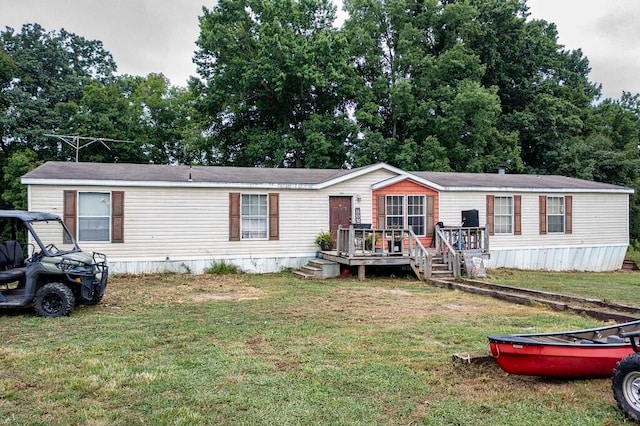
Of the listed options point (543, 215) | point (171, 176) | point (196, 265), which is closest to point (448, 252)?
point (543, 215)

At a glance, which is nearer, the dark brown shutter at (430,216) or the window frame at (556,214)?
the dark brown shutter at (430,216)

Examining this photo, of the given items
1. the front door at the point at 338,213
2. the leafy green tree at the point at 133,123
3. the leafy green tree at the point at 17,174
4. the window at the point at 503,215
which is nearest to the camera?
the front door at the point at 338,213

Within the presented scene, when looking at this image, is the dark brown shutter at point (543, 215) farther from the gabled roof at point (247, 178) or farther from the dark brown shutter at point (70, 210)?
the dark brown shutter at point (70, 210)

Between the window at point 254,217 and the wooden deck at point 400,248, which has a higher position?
the window at point 254,217

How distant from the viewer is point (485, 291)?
10734 millimetres

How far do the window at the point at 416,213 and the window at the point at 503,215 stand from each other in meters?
2.92

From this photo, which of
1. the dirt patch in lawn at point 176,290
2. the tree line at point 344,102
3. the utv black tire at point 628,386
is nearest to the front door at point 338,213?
the dirt patch in lawn at point 176,290

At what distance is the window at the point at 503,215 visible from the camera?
17156 mm

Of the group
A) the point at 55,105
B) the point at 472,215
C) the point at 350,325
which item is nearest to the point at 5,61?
the point at 55,105

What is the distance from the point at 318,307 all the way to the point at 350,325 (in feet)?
5.53

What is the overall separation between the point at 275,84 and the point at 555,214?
1470 cm

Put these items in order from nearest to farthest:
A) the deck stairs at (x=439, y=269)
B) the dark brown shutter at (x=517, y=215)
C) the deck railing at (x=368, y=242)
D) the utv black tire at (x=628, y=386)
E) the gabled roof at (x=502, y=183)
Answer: the utv black tire at (x=628, y=386) → the deck stairs at (x=439, y=269) → the deck railing at (x=368, y=242) → the gabled roof at (x=502, y=183) → the dark brown shutter at (x=517, y=215)

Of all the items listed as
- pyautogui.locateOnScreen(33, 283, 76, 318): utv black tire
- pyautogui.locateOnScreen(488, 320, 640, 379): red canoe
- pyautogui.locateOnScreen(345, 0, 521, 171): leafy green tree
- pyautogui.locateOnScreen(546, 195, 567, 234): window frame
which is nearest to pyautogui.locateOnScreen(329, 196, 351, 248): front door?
pyautogui.locateOnScreen(546, 195, 567, 234): window frame

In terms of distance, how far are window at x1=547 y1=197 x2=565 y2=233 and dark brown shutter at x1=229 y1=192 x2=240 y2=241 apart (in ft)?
36.5
